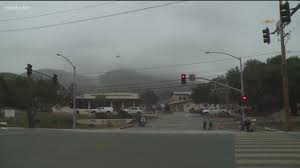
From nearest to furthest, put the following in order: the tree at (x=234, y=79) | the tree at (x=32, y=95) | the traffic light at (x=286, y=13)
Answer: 1. the traffic light at (x=286, y=13)
2. the tree at (x=32, y=95)
3. the tree at (x=234, y=79)

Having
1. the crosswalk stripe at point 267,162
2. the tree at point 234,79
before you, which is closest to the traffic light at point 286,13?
the crosswalk stripe at point 267,162

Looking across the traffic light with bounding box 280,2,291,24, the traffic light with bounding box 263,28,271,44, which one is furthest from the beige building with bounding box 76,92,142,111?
the traffic light with bounding box 280,2,291,24

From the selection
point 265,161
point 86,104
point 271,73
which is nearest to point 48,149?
point 265,161

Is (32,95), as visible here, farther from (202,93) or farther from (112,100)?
(202,93)

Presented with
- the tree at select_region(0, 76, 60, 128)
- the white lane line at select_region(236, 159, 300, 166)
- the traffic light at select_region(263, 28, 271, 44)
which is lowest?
the white lane line at select_region(236, 159, 300, 166)

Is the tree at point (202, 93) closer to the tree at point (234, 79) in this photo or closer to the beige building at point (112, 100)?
the beige building at point (112, 100)

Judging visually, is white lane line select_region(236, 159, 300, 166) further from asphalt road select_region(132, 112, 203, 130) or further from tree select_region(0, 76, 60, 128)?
tree select_region(0, 76, 60, 128)

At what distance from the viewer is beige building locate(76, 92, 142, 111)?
145000 millimetres

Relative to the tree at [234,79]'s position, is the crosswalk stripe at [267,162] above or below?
below

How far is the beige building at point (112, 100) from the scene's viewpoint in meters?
145

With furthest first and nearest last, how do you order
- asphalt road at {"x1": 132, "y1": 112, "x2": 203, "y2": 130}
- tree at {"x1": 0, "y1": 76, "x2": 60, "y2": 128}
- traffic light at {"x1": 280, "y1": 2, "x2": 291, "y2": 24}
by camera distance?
tree at {"x1": 0, "y1": 76, "x2": 60, "y2": 128} → asphalt road at {"x1": 132, "y1": 112, "x2": 203, "y2": 130} → traffic light at {"x1": 280, "y1": 2, "x2": 291, "y2": 24}

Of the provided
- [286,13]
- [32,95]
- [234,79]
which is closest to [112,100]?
[234,79]

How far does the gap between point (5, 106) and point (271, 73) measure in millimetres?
45368

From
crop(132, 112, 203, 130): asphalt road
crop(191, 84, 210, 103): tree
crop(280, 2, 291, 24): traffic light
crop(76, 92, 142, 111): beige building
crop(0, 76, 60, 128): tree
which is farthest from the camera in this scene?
crop(191, 84, 210, 103): tree
